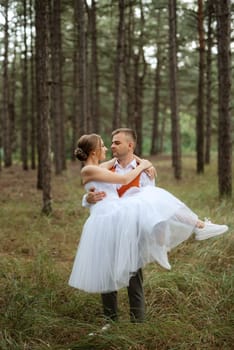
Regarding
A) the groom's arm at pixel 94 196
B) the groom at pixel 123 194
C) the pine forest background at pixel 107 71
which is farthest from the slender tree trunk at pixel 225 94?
the groom's arm at pixel 94 196

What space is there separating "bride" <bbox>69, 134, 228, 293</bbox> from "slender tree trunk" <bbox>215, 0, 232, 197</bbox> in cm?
713

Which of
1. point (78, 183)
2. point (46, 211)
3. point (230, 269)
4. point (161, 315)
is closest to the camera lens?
point (161, 315)

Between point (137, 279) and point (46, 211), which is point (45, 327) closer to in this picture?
point (137, 279)

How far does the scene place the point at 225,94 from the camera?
Result: 1135 cm

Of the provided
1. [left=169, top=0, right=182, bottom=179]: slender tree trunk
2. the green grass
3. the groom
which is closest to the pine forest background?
[left=169, top=0, right=182, bottom=179]: slender tree trunk

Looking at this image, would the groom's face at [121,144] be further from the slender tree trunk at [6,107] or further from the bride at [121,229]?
the slender tree trunk at [6,107]

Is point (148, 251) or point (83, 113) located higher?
point (83, 113)

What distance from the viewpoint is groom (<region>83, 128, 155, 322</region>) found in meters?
4.64

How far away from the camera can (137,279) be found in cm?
462

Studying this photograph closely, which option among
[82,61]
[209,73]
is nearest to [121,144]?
[82,61]

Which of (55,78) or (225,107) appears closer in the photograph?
(225,107)

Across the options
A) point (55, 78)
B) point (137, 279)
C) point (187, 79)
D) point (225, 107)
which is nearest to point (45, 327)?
point (137, 279)

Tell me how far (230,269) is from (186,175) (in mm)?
12846

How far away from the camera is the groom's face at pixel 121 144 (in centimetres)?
467
